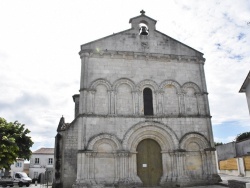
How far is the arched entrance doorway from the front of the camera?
1622cm

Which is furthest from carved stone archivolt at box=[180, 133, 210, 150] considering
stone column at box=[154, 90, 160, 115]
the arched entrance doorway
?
stone column at box=[154, 90, 160, 115]

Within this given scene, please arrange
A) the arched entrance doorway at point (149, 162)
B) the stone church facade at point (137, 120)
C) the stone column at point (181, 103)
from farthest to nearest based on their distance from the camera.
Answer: the stone column at point (181, 103) → the arched entrance doorway at point (149, 162) → the stone church facade at point (137, 120)

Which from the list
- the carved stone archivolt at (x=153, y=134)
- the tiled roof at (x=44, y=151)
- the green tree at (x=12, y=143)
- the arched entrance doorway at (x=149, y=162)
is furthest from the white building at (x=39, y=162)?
the carved stone archivolt at (x=153, y=134)

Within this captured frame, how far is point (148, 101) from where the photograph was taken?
17578 millimetres

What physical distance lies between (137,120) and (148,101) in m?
1.72

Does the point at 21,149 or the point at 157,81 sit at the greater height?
the point at 157,81

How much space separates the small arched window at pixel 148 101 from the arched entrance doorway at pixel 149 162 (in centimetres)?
203

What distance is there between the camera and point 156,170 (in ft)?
54.1

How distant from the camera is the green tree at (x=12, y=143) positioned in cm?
2050

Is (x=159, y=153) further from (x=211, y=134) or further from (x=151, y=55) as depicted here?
(x=151, y=55)

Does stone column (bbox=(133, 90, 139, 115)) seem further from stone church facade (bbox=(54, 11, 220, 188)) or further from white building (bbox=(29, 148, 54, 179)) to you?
white building (bbox=(29, 148, 54, 179))

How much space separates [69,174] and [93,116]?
4032 millimetres

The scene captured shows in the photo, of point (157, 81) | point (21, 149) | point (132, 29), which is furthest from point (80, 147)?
point (21, 149)

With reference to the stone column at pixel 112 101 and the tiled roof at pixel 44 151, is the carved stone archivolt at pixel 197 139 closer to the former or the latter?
the stone column at pixel 112 101
